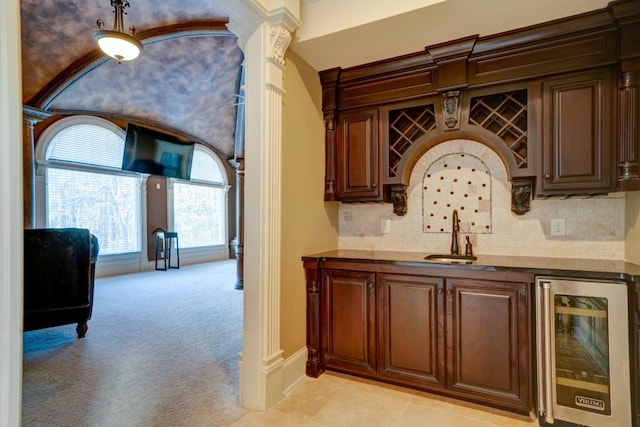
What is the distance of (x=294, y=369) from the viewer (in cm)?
240

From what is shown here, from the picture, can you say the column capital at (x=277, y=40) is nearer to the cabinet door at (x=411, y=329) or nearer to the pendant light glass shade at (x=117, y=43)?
the cabinet door at (x=411, y=329)

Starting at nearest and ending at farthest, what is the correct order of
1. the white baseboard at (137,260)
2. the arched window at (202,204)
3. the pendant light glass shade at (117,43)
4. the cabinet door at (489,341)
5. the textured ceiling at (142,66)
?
the cabinet door at (489,341), the pendant light glass shade at (117,43), the textured ceiling at (142,66), the white baseboard at (137,260), the arched window at (202,204)

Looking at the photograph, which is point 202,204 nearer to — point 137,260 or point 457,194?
point 137,260

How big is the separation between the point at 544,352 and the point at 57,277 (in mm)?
3952

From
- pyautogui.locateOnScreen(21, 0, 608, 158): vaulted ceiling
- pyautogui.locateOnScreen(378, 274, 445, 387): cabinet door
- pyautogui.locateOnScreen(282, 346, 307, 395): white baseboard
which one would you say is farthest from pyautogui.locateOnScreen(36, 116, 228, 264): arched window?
pyautogui.locateOnScreen(378, 274, 445, 387): cabinet door

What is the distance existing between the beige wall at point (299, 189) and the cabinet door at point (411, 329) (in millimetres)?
614

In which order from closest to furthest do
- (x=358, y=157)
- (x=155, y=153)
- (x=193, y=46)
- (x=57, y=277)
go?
1. (x=358, y=157)
2. (x=57, y=277)
3. (x=193, y=46)
4. (x=155, y=153)

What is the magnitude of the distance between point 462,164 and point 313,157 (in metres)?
1.20

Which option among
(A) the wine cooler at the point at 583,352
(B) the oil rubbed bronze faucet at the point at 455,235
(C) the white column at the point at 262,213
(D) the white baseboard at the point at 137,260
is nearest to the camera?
(A) the wine cooler at the point at 583,352

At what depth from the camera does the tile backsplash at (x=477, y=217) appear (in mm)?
2291

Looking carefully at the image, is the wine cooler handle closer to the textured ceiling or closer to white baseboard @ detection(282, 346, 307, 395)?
white baseboard @ detection(282, 346, 307, 395)

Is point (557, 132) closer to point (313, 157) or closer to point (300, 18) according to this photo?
point (313, 157)

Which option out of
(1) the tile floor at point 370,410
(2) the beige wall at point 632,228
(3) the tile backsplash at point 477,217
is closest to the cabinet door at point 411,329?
(1) the tile floor at point 370,410

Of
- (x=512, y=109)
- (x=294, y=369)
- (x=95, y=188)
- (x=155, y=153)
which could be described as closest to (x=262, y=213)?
(x=294, y=369)
